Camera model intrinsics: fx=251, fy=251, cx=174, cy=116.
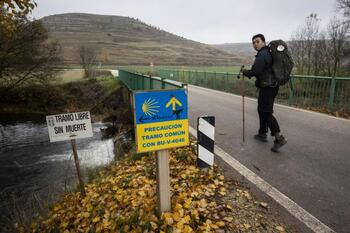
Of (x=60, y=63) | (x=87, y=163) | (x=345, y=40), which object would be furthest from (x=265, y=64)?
(x=60, y=63)

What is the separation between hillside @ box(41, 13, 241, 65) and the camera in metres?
107

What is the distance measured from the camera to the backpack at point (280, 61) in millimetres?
4828

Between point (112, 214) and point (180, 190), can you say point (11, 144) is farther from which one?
point (180, 190)

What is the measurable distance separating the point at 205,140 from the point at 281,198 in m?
1.41

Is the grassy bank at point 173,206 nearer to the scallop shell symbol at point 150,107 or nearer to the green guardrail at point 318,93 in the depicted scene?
the scallop shell symbol at point 150,107

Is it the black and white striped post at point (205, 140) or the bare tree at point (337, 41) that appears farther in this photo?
the bare tree at point (337, 41)

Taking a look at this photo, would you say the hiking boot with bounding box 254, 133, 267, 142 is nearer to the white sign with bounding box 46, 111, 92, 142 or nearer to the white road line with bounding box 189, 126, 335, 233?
the white road line with bounding box 189, 126, 335, 233

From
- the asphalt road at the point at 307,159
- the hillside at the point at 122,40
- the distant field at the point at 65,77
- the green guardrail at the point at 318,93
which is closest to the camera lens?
the asphalt road at the point at 307,159

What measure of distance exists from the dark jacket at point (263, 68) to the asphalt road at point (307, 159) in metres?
1.40

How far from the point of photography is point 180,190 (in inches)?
146

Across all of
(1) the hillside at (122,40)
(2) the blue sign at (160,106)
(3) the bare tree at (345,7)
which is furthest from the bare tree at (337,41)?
(1) the hillside at (122,40)

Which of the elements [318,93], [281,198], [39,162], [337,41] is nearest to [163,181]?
[281,198]

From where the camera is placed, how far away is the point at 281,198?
3.41 meters

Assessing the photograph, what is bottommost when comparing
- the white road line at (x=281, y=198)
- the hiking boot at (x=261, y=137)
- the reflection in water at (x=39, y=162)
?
the reflection in water at (x=39, y=162)
